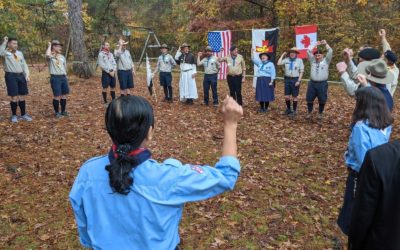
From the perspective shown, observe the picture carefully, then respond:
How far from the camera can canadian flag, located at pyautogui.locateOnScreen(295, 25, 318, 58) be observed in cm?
1225

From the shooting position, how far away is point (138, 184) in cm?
164

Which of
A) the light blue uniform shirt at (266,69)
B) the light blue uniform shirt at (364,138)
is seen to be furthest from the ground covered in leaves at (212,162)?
the light blue uniform shirt at (364,138)

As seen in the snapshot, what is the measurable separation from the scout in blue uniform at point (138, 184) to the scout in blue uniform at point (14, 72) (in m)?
8.09

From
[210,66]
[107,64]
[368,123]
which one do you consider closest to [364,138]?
[368,123]

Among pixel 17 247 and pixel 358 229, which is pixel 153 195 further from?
pixel 17 247

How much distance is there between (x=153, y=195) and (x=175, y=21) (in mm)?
27005

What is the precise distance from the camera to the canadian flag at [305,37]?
12.2 metres

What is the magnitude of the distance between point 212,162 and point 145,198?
507 centimetres

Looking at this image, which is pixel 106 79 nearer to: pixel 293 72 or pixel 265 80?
pixel 265 80

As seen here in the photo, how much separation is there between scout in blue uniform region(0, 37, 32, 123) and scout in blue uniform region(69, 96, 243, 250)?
8091 mm

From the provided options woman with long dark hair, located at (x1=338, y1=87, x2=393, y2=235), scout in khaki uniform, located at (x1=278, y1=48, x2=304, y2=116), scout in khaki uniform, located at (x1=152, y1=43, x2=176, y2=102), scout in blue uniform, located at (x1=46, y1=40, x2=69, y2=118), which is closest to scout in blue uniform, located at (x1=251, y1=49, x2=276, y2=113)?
scout in khaki uniform, located at (x1=278, y1=48, x2=304, y2=116)

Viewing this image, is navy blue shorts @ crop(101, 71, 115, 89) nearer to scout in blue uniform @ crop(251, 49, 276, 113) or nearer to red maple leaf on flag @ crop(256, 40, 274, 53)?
scout in blue uniform @ crop(251, 49, 276, 113)

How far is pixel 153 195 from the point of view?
5.37 ft

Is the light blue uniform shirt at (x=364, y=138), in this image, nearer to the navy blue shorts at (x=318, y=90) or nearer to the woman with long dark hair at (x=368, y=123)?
the woman with long dark hair at (x=368, y=123)
